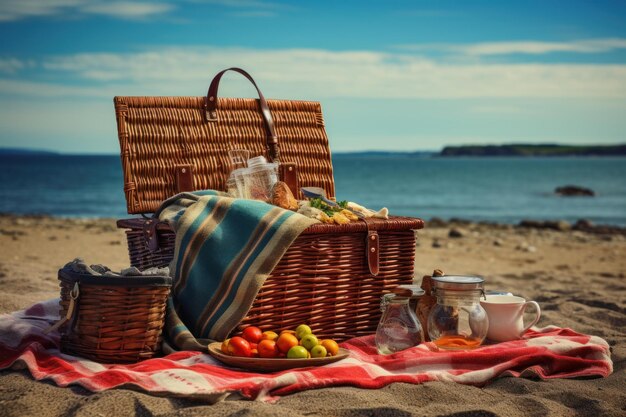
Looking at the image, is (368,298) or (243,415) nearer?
(243,415)

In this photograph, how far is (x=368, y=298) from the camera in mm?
3619

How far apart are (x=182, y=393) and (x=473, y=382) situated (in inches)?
46.5

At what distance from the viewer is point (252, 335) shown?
10.1 feet

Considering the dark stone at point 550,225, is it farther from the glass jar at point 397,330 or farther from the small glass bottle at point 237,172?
the glass jar at point 397,330

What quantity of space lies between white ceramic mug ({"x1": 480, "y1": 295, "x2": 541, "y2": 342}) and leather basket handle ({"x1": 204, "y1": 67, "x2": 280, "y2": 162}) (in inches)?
61.7

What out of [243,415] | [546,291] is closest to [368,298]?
[243,415]

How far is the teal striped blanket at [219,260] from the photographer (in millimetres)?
3156

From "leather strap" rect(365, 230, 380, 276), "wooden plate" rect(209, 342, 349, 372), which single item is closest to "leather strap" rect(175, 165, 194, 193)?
"leather strap" rect(365, 230, 380, 276)

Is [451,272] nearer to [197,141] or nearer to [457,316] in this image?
[197,141]

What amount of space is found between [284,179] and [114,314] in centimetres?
158

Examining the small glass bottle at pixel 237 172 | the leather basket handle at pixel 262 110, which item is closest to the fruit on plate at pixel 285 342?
the small glass bottle at pixel 237 172

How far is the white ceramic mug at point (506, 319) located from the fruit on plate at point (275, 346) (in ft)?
2.76

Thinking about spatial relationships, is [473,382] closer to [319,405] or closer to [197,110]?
[319,405]

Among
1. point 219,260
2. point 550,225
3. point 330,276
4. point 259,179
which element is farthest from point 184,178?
point 550,225
